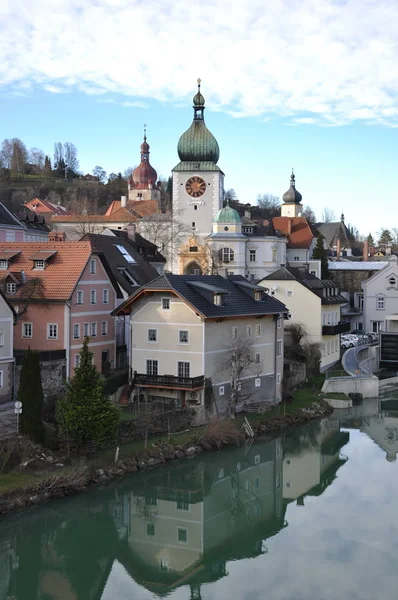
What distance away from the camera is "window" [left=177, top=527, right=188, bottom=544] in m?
23.3

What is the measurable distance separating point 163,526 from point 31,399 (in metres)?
6.40

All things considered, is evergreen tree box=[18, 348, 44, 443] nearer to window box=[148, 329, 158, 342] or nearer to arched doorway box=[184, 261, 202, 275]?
window box=[148, 329, 158, 342]

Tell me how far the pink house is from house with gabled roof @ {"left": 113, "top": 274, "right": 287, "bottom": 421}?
64.8 inches

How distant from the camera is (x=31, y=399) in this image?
1000 inches

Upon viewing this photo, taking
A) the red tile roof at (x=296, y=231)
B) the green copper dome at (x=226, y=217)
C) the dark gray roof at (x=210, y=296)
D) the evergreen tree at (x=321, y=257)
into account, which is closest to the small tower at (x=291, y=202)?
the red tile roof at (x=296, y=231)

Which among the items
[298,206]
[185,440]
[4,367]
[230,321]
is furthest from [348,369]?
[298,206]

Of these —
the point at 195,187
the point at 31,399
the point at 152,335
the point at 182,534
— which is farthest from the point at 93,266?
the point at 195,187

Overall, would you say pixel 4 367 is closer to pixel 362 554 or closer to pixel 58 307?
pixel 58 307

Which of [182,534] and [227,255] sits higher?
[227,255]

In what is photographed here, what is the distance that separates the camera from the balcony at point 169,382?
31.5 m

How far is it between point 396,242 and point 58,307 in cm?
10536

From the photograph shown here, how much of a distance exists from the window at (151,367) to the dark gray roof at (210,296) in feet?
9.27

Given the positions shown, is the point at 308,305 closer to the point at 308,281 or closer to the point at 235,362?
the point at 308,281

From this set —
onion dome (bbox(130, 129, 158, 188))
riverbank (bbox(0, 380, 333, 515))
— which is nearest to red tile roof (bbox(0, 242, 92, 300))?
riverbank (bbox(0, 380, 333, 515))
